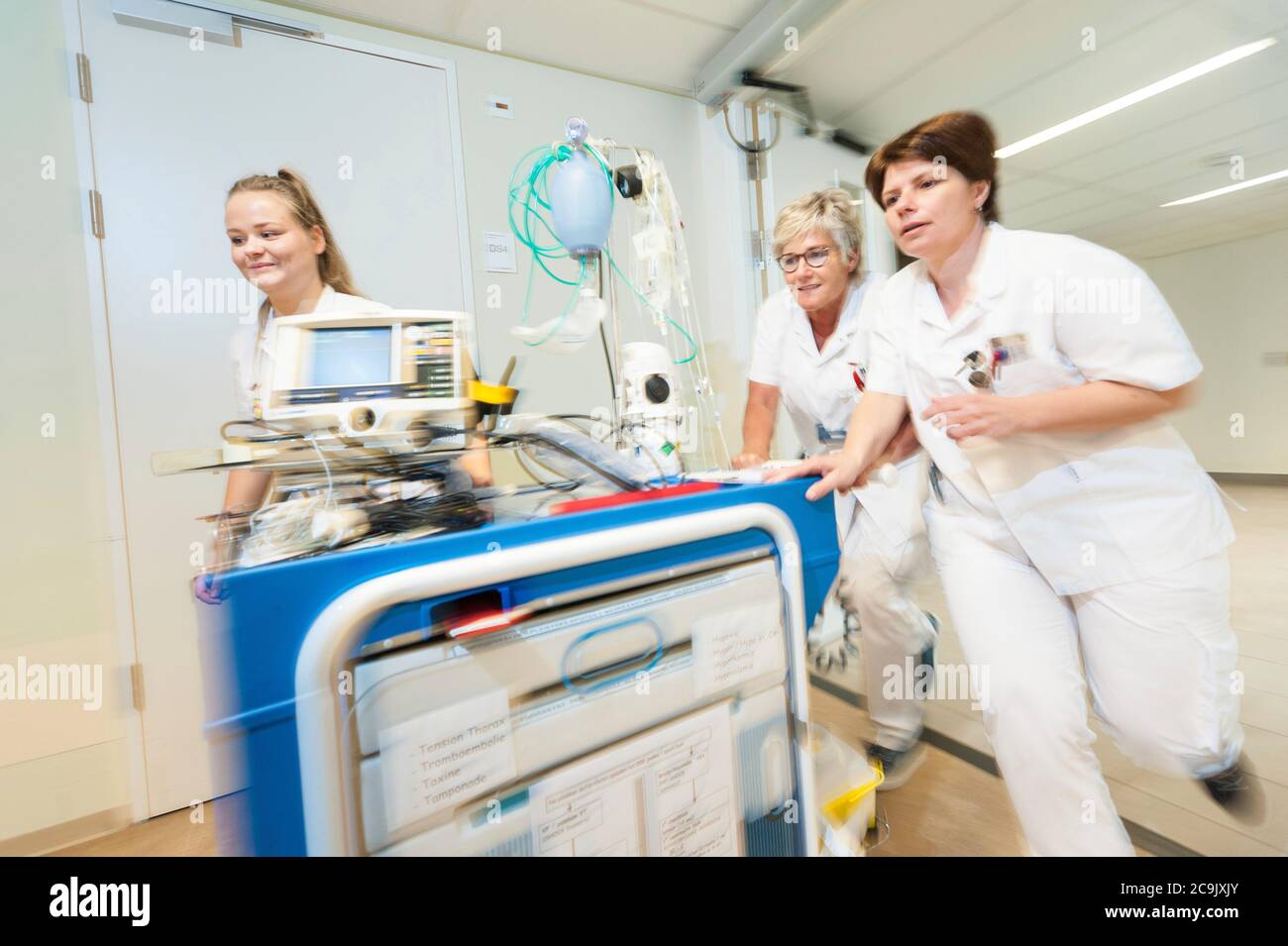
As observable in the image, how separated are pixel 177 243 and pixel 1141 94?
10.7ft

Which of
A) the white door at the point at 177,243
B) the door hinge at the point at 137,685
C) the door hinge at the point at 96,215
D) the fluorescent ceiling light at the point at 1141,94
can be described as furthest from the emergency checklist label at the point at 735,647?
the door hinge at the point at 96,215

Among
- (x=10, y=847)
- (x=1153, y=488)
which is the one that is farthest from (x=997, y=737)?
(x=10, y=847)

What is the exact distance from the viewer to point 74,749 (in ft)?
5.12

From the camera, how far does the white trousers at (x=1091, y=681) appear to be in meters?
0.93

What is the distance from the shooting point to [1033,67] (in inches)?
76.9

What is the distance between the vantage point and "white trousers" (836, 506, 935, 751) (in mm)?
1438

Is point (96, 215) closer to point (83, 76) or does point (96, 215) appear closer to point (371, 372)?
point (83, 76)

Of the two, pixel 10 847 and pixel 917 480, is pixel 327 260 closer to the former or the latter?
pixel 917 480

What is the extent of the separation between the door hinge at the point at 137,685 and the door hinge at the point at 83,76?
1.68m

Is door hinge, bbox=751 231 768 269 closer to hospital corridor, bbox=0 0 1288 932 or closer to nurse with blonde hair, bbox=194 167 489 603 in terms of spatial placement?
hospital corridor, bbox=0 0 1288 932

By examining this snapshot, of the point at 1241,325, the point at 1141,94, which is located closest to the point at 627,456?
the point at 1141,94

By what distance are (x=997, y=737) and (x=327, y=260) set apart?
1.76 meters

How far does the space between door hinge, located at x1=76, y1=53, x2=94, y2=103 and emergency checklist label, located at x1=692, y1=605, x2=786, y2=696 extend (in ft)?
7.54
